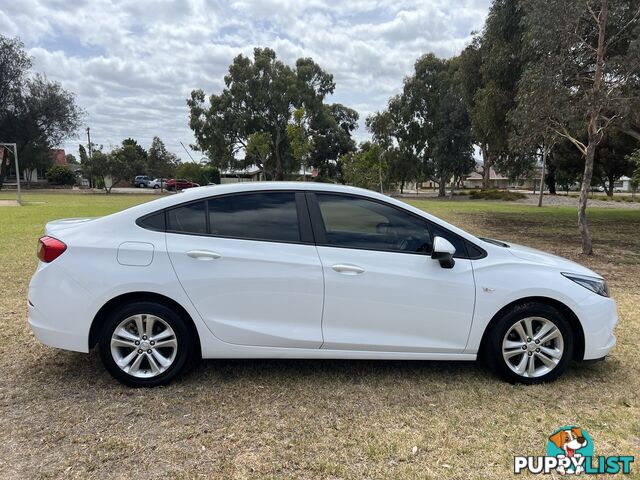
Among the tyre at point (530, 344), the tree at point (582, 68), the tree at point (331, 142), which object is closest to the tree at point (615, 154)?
the tree at point (582, 68)

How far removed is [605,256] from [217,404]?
983 centimetres

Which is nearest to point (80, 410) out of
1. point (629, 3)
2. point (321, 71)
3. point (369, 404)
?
point (369, 404)

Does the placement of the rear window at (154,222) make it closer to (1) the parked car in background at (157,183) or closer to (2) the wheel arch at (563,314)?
(2) the wheel arch at (563,314)

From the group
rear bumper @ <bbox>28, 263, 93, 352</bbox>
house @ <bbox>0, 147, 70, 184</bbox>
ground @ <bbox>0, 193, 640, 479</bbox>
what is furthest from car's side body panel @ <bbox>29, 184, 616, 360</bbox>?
house @ <bbox>0, 147, 70, 184</bbox>

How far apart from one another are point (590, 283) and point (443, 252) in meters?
1.35

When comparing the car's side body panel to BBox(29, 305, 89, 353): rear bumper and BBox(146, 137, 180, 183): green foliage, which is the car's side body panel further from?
BBox(146, 137, 180, 183): green foliage

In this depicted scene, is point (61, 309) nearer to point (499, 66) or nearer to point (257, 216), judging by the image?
point (257, 216)

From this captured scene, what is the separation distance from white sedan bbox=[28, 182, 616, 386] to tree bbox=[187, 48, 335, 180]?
4233cm

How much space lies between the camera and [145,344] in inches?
139

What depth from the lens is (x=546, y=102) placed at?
9555 millimetres

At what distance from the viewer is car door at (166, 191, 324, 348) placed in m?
3.48

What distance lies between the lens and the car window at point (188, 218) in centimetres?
361

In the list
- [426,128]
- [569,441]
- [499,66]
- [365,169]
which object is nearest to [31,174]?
[365,169]

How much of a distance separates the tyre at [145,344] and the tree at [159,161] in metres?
55.6
